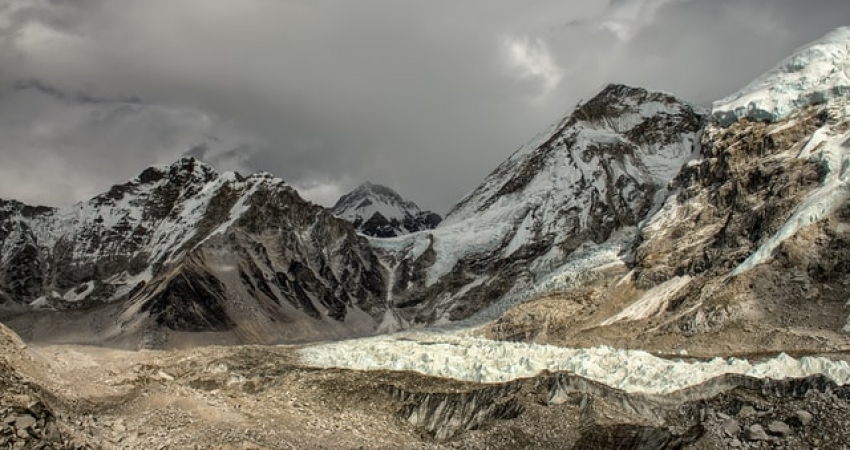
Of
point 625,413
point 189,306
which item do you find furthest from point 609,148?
point 625,413

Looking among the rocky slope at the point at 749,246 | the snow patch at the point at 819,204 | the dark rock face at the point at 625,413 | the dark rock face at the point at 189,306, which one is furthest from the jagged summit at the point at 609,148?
the dark rock face at the point at 625,413

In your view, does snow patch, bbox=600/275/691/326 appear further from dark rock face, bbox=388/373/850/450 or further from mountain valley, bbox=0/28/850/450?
dark rock face, bbox=388/373/850/450

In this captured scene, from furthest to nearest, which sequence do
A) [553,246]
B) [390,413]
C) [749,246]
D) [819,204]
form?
[553,246] → [749,246] → [819,204] → [390,413]

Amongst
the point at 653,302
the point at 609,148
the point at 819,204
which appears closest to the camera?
the point at 819,204

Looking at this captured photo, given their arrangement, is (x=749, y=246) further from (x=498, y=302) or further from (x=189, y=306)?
(x=189, y=306)

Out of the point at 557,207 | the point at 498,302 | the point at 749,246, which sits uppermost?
the point at 557,207

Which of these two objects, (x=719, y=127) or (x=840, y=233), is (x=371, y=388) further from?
(x=719, y=127)

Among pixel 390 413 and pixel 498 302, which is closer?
pixel 390 413

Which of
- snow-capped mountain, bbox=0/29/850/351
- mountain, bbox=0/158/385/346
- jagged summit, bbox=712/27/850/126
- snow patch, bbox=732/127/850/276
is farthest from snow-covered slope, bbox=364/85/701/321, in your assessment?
snow patch, bbox=732/127/850/276
